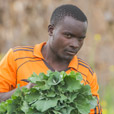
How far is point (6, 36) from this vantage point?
656 centimetres

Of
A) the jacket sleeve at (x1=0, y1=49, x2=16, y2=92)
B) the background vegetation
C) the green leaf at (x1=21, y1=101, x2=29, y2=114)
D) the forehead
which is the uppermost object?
the background vegetation

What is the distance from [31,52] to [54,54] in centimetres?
21

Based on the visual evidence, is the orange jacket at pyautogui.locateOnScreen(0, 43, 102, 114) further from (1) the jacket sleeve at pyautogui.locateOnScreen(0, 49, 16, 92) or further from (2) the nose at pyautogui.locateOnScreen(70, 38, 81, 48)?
(2) the nose at pyautogui.locateOnScreen(70, 38, 81, 48)

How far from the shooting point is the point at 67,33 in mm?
2842

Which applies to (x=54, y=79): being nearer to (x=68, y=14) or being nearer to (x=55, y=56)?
(x=55, y=56)

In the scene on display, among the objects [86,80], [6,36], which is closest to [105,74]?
[6,36]

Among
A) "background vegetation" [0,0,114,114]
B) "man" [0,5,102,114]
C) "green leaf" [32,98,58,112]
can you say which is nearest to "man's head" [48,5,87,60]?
"man" [0,5,102,114]

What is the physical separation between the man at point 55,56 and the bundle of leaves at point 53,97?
290 millimetres

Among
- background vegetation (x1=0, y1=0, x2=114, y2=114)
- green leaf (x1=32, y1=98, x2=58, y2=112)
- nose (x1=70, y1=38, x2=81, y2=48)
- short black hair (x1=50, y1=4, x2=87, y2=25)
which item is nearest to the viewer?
green leaf (x1=32, y1=98, x2=58, y2=112)

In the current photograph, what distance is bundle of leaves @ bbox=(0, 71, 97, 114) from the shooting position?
91.3 inches

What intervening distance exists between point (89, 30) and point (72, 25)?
489 centimetres

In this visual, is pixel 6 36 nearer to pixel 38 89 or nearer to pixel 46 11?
pixel 46 11

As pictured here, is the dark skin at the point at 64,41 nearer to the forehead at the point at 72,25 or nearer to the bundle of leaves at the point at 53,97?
the forehead at the point at 72,25

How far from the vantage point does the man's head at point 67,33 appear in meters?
2.82
